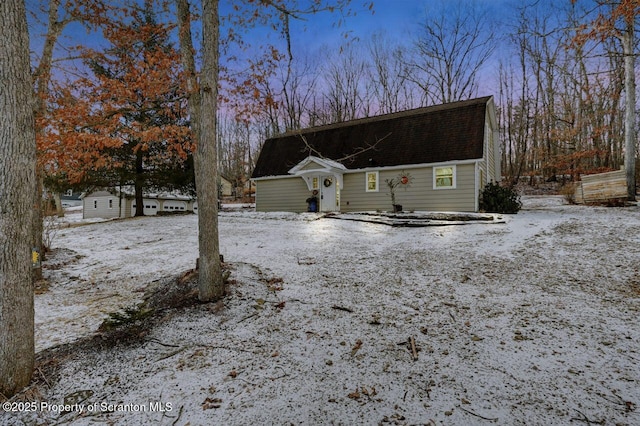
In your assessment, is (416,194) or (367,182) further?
(367,182)

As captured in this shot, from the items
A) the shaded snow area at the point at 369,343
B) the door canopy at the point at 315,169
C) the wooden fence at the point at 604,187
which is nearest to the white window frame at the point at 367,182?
the door canopy at the point at 315,169

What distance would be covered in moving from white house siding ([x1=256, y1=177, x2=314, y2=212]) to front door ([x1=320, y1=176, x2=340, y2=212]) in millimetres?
1025

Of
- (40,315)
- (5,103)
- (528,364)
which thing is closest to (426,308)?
(528,364)

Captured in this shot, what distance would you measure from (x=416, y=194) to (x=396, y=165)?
1.82 metres

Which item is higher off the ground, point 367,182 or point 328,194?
point 367,182

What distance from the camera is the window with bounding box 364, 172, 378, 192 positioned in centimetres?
1589

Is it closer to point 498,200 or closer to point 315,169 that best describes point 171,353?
point 315,169

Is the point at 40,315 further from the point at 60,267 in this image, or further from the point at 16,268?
the point at 60,267

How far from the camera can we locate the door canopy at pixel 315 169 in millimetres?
15424

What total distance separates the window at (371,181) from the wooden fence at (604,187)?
9521mm

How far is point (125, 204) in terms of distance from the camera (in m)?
26.7

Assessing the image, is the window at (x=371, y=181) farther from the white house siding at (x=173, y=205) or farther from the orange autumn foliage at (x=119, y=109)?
the white house siding at (x=173, y=205)

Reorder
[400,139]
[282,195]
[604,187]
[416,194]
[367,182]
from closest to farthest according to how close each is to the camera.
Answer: [604,187], [416,194], [400,139], [367,182], [282,195]

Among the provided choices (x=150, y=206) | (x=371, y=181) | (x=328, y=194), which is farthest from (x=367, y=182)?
(x=150, y=206)
